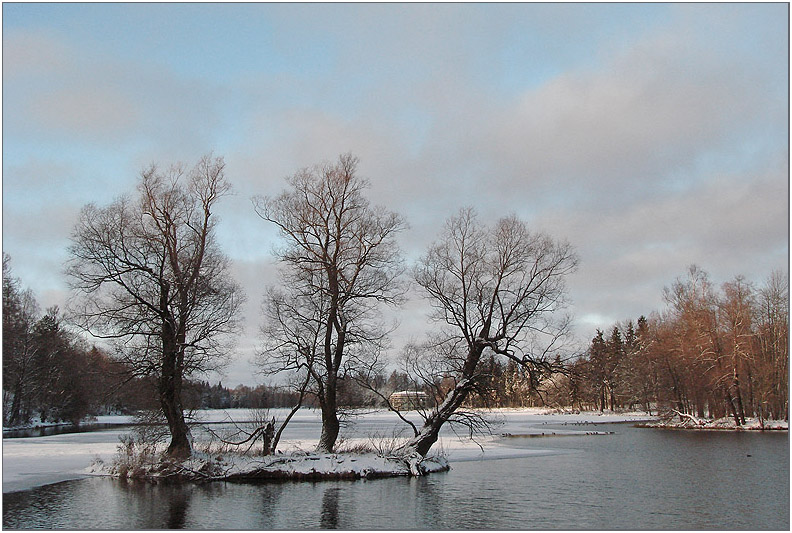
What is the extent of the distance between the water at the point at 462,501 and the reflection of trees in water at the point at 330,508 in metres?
0.03

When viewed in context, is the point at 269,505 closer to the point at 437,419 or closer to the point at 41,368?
the point at 437,419

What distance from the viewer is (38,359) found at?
54.3 meters

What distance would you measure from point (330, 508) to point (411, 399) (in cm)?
1054

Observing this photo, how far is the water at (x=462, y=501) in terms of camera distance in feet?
54.3

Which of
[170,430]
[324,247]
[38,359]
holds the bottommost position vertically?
[170,430]

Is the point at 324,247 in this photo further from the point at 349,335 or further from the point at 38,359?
the point at 38,359

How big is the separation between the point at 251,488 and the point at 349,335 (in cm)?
757

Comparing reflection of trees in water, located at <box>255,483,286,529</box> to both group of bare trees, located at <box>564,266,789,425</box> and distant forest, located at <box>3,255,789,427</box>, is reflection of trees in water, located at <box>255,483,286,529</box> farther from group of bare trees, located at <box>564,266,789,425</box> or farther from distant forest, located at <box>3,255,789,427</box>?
group of bare trees, located at <box>564,266,789,425</box>

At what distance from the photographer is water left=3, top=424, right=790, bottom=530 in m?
16.5

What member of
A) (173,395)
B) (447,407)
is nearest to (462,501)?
(447,407)

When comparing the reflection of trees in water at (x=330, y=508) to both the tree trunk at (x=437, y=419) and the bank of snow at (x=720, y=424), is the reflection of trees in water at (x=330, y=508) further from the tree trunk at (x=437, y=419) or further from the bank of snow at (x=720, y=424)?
the bank of snow at (x=720, y=424)

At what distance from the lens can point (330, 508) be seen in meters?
18.5

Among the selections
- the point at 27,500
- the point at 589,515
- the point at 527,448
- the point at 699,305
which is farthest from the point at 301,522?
the point at 699,305

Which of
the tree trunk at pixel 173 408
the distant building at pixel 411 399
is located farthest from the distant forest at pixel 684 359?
the tree trunk at pixel 173 408
